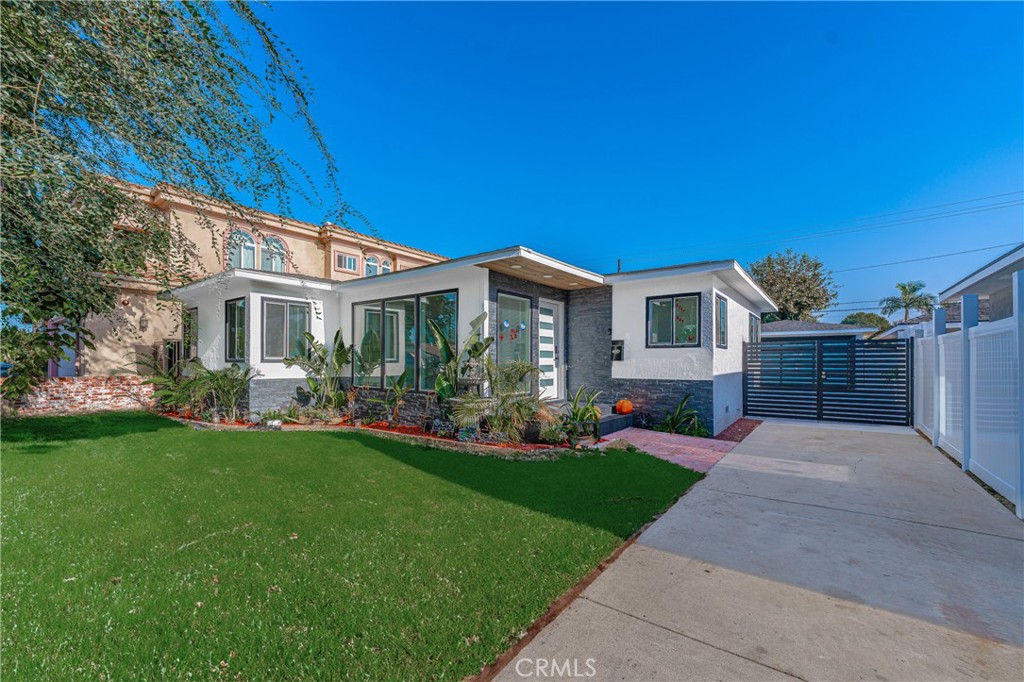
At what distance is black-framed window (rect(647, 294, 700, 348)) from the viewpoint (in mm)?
9023

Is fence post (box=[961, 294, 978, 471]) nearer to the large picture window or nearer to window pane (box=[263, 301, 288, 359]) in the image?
the large picture window

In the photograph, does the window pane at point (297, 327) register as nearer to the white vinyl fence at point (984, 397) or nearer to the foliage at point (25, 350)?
the foliage at point (25, 350)

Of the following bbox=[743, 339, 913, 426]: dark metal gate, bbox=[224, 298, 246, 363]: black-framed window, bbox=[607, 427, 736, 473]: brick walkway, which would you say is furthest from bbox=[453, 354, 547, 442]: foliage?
bbox=[743, 339, 913, 426]: dark metal gate

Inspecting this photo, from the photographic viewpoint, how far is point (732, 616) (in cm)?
255

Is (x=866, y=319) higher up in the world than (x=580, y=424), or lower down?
higher up

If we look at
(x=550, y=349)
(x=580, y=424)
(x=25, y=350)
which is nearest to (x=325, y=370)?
(x=550, y=349)

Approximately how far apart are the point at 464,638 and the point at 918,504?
5.35 metres

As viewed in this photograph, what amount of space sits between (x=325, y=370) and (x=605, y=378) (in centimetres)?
715

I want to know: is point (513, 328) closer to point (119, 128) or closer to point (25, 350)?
point (119, 128)

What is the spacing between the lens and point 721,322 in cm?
966

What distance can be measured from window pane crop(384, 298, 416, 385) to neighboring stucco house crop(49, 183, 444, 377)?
1.83 metres

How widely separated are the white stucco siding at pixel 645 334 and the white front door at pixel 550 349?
1.42 meters

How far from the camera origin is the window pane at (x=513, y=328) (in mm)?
8906

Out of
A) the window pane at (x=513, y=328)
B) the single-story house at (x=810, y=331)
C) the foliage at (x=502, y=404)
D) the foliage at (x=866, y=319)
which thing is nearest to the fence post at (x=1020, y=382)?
the foliage at (x=502, y=404)
